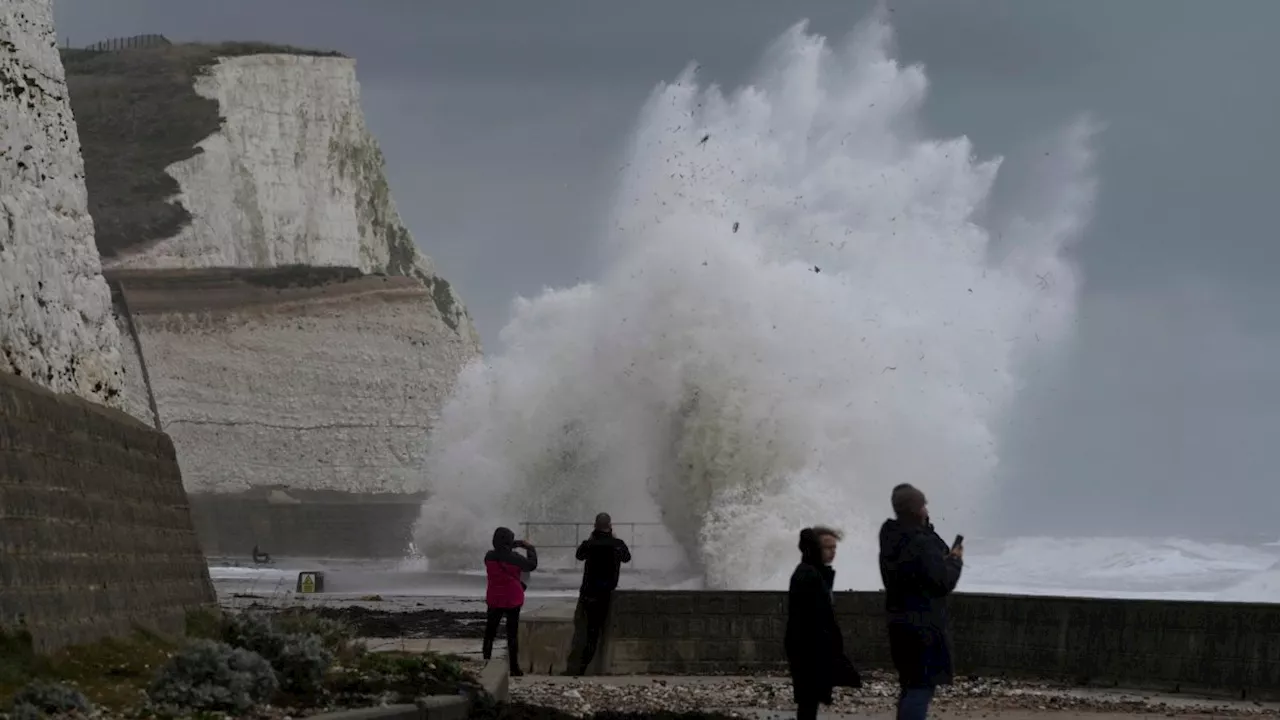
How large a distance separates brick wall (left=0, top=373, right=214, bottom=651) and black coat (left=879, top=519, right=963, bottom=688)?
4479 mm

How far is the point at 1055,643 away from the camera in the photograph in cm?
1767

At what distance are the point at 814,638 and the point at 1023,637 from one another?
22.1 ft

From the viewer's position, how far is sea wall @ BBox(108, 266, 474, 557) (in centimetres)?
8519

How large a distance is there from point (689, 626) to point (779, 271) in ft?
93.1

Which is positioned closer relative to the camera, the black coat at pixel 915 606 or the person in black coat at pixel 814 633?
the black coat at pixel 915 606

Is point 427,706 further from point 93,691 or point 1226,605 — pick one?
point 1226,605

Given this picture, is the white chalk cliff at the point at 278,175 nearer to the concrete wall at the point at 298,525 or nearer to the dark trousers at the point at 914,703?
the concrete wall at the point at 298,525

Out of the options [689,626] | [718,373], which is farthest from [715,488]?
[689,626]

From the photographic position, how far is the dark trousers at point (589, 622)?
1869 cm

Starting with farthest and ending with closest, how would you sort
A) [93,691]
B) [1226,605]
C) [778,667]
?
[778,667] → [1226,605] → [93,691]

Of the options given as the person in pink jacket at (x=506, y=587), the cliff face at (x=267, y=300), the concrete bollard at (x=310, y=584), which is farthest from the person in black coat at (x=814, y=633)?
the cliff face at (x=267, y=300)

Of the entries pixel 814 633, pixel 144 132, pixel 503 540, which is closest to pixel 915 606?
pixel 814 633

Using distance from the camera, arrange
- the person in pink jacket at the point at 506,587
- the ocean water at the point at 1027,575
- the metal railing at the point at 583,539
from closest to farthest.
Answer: the person in pink jacket at the point at 506,587 → the ocean water at the point at 1027,575 → the metal railing at the point at 583,539

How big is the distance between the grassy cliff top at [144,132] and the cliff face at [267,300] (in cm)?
10
